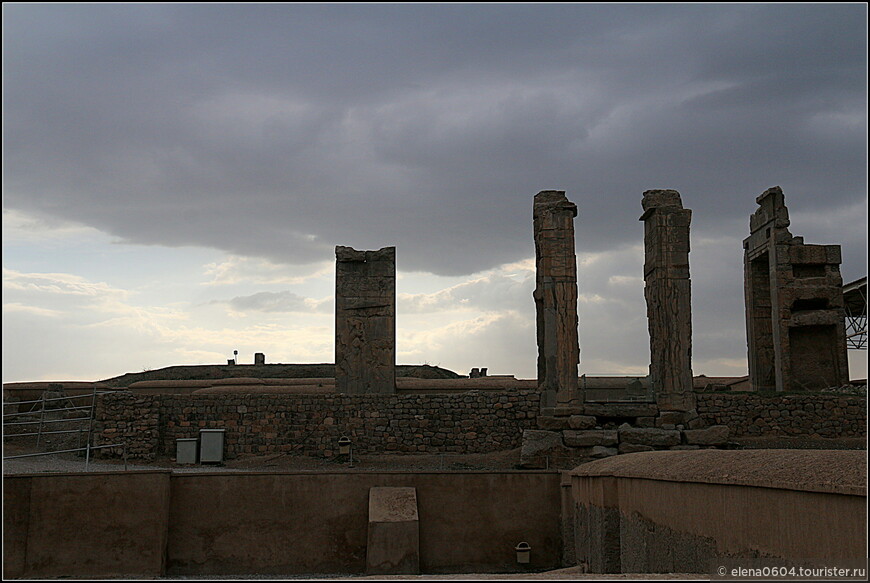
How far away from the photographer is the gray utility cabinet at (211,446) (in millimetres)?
17453

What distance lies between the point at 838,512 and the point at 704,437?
11.2 m

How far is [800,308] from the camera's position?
67.9ft

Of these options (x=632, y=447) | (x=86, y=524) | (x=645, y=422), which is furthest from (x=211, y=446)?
(x=645, y=422)

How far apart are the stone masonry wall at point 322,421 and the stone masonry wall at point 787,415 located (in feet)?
12.6

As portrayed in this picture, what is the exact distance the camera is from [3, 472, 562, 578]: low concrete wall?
34.3ft

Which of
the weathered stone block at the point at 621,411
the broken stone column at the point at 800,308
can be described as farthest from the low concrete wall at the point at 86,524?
the broken stone column at the point at 800,308

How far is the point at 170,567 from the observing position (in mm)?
10812

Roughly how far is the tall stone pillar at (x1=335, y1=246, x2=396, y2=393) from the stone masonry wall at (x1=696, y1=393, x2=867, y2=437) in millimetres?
7074

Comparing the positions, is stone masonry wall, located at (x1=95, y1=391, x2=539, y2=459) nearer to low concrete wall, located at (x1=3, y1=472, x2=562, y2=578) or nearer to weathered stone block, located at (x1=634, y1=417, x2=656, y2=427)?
weathered stone block, located at (x1=634, y1=417, x2=656, y2=427)

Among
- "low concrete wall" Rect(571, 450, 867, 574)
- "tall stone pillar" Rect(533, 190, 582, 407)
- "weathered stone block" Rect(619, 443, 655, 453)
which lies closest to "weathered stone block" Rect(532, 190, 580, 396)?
"tall stone pillar" Rect(533, 190, 582, 407)

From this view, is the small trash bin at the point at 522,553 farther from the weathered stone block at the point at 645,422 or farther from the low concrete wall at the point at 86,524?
the weathered stone block at the point at 645,422

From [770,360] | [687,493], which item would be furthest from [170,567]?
[770,360]

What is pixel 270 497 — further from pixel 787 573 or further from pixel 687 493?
pixel 787 573

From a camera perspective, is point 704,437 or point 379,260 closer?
point 704,437
